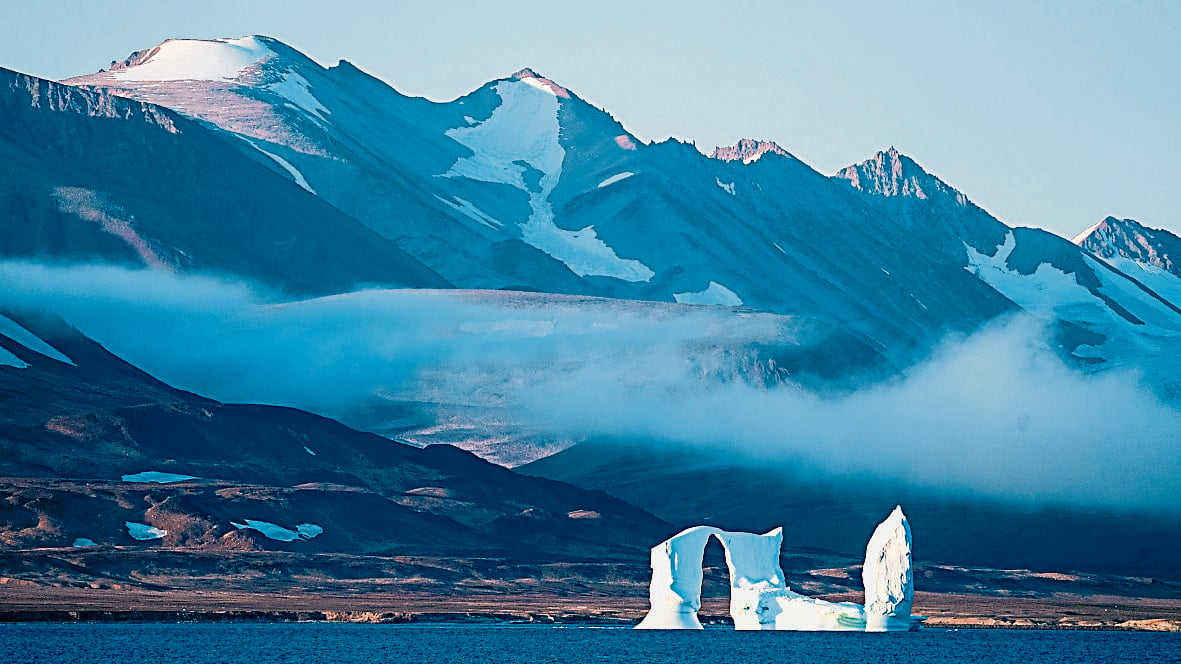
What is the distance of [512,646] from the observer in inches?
4537

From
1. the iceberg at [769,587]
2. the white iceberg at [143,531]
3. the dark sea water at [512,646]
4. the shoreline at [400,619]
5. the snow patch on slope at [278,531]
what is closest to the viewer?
the dark sea water at [512,646]

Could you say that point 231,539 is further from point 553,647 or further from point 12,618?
point 553,647

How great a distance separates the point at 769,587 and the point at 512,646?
15618 mm

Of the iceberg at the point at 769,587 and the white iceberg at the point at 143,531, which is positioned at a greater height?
the white iceberg at the point at 143,531

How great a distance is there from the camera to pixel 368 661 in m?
102

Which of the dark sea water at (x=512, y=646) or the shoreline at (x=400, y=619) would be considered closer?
the dark sea water at (x=512, y=646)

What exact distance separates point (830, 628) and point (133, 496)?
9933 centimetres

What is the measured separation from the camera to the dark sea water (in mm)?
104188

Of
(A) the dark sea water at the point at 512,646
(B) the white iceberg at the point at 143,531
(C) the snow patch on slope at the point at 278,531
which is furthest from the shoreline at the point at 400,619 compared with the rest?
(C) the snow patch on slope at the point at 278,531

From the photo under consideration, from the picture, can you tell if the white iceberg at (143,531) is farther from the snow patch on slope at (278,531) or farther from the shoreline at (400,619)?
the shoreline at (400,619)

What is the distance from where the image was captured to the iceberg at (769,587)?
109 metres

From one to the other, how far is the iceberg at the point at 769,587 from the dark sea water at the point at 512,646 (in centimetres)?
204

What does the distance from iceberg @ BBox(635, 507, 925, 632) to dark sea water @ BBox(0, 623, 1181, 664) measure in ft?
6.70

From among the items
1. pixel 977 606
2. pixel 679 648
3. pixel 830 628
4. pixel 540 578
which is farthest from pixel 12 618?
pixel 977 606
